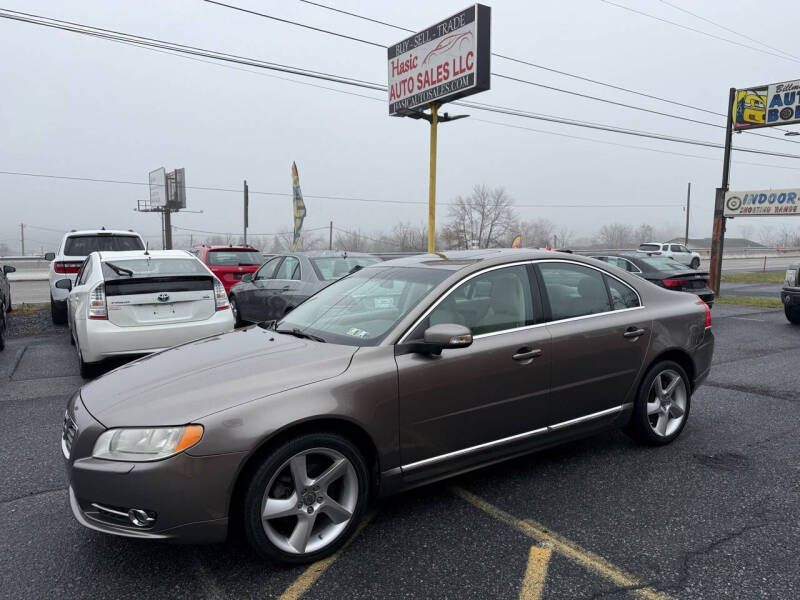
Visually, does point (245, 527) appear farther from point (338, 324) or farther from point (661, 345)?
point (661, 345)

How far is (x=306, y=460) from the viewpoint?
9.27ft

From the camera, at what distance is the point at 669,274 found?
1099cm

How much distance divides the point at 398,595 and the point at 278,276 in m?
7.10

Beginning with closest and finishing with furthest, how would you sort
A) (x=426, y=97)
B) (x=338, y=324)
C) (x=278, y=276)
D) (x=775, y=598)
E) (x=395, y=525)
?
1. (x=775, y=598)
2. (x=395, y=525)
3. (x=338, y=324)
4. (x=278, y=276)
5. (x=426, y=97)

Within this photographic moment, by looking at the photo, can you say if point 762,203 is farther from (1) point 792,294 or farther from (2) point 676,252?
(2) point 676,252

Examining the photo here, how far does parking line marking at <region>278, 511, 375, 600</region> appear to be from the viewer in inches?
Answer: 99.7

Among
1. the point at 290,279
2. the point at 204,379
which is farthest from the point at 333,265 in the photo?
A: the point at 204,379

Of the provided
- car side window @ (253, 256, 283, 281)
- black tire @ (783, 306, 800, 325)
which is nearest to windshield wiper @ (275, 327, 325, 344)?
car side window @ (253, 256, 283, 281)

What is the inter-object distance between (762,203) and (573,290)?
1751 centimetres

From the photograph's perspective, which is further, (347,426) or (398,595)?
(347,426)

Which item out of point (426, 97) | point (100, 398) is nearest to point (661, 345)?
point (100, 398)

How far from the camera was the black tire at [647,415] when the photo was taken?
416 centimetres

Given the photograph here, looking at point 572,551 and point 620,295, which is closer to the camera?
point 572,551

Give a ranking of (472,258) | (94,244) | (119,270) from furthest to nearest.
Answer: (94,244), (119,270), (472,258)
